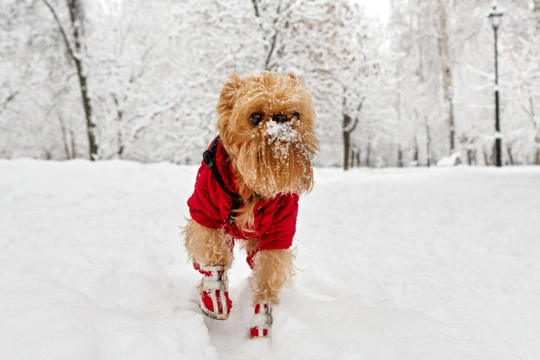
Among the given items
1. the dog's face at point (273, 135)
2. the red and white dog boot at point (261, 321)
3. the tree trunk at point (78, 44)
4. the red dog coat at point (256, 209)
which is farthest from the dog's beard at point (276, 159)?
the tree trunk at point (78, 44)

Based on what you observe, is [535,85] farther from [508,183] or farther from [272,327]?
[272,327]

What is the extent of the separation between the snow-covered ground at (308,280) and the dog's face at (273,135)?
32.7 inches

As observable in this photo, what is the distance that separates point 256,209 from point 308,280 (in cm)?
119

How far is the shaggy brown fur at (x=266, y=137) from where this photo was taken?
198 cm

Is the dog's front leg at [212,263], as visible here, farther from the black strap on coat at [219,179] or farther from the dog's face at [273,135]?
the dog's face at [273,135]

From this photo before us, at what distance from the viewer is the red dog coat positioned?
2.29 metres

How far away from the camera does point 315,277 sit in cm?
321

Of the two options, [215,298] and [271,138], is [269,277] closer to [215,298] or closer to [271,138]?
[215,298]

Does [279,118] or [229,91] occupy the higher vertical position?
[229,91]

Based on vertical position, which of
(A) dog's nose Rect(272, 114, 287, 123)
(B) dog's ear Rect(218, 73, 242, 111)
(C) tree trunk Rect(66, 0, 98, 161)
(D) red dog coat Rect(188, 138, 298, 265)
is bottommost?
(D) red dog coat Rect(188, 138, 298, 265)

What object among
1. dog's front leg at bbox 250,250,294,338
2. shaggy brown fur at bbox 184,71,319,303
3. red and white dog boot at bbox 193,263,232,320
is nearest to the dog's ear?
shaggy brown fur at bbox 184,71,319,303

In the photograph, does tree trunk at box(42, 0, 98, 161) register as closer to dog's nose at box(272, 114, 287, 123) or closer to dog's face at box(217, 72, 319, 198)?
dog's face at box(217, 72, 319, 198)

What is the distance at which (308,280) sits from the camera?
315 centimetres

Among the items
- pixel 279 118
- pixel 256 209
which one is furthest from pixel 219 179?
pixel 279 118
